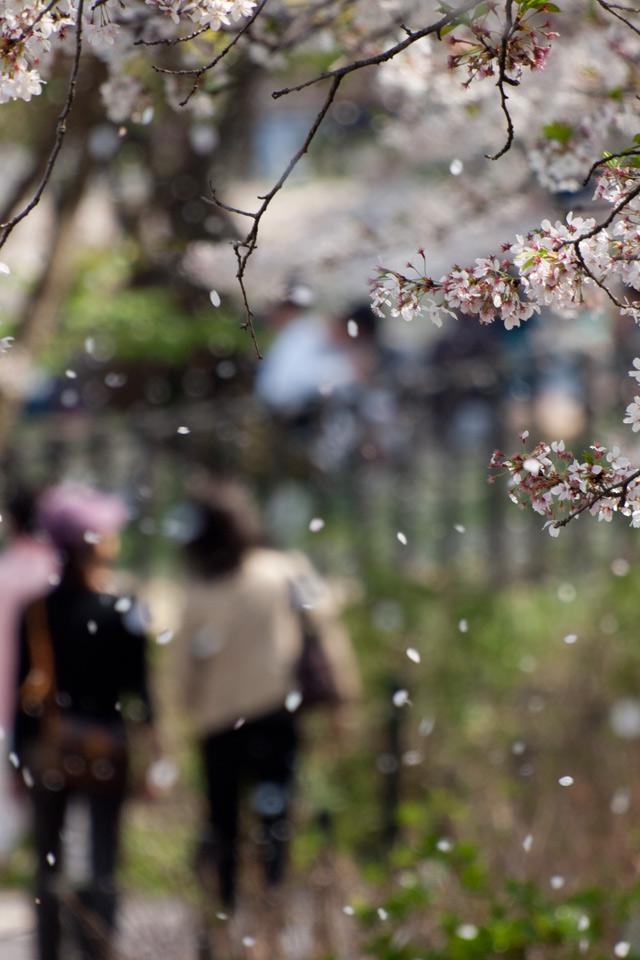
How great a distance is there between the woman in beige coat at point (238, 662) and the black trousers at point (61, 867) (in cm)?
35

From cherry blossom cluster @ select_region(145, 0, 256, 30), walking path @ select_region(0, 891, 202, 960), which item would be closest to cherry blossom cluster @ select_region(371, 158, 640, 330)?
cherry blossom cluster @ select_region(145, 0, 256, 30)

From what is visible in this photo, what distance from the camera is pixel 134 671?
318cm

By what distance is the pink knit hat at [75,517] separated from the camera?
10.3ft

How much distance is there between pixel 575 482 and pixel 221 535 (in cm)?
224

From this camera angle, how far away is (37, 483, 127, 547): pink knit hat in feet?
10.3

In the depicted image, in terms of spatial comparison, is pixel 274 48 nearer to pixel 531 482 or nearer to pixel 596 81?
pixel 596 81

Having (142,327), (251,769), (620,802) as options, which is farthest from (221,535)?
(142,327)

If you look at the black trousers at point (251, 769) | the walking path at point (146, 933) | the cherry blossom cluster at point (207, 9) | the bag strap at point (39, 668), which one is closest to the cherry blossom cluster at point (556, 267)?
the cherry blossom cluster at point (207, 9)

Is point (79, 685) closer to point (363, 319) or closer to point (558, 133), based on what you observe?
point (558, 133)

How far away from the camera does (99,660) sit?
124 inches

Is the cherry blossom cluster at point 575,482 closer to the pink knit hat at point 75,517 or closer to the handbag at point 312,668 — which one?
the pink knit hat at point 75,517

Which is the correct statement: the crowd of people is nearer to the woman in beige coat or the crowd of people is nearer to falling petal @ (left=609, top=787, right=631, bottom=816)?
the woman in beige coat

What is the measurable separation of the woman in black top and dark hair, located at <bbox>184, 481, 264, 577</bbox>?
354 millimetres

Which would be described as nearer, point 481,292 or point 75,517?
point 481,292
